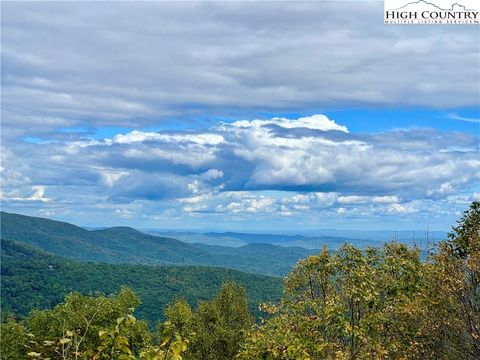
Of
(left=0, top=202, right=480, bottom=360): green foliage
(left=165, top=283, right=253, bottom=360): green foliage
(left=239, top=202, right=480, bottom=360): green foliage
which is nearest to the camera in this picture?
(left=0, top=202, right=480, bottom=360): green foliage

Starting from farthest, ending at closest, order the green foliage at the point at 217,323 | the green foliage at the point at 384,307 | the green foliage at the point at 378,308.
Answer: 1. the green foliage at the point at 217,323
2. the green foliage at the point at 384,307
3. the green foliage at the point at 378,308

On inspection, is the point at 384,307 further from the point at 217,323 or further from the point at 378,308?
the point at 217,323

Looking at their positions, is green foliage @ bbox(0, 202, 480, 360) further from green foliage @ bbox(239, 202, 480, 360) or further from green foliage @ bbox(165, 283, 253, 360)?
green foliage @ bbox(165, 283, 253, 360)

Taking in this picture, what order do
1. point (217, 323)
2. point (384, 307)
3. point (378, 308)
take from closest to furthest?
point (384, 307), point (378, 308), point (217, 323)

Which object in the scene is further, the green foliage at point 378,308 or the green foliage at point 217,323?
the green foliage at point 217,323

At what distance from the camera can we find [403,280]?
3212cm

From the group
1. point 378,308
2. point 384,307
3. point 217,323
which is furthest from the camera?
point 217,323

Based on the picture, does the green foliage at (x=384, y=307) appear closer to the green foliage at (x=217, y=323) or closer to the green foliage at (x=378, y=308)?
the green foliage at (x=378, y=308)

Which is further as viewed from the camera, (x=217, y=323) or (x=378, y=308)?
(x=217, y=323)

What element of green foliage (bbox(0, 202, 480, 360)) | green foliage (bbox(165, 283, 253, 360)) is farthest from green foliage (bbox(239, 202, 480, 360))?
green foliage (bbox(165, 283, 253, 360))

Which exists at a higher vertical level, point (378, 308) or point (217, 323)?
point (378, 308)

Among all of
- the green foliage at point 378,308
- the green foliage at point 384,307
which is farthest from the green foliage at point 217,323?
the green foliage at point 384,307

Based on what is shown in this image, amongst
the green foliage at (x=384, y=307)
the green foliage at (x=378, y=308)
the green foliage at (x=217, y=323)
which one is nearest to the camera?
the green foliage at (x=378, y=308)

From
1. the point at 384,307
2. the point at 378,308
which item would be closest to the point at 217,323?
the point at 378,308
